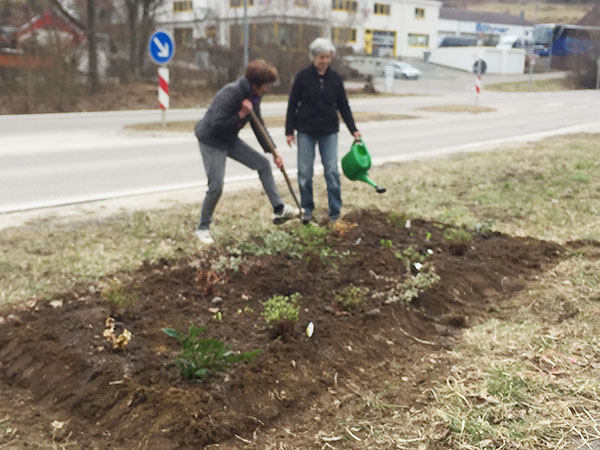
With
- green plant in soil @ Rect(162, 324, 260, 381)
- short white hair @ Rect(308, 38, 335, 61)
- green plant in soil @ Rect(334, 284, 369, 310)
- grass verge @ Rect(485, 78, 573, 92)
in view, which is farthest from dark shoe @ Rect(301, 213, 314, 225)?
grass verge @ Rect(485, 78, 573, 92)

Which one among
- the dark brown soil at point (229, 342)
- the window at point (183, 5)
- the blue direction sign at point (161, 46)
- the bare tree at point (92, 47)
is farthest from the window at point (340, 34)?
the dark brown soil at point (229, 342)

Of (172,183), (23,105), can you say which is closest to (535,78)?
(23,105)

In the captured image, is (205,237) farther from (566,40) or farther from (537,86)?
(566,40)

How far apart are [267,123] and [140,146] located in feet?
20.8

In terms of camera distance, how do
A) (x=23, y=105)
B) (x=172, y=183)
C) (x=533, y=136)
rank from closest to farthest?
(x=172, y=183) < (x=533, y=136) < (x=23, y=105)

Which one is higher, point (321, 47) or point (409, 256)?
point (321, 47)

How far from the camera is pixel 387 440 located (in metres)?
2.93

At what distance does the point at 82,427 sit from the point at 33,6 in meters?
26.4

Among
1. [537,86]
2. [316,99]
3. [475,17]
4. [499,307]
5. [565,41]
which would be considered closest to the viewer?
[499,307]

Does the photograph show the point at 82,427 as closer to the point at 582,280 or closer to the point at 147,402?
the point at 147,402

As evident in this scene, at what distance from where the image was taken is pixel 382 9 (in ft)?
224

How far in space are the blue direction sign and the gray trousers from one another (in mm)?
11675

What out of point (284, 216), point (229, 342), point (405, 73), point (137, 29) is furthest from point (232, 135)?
point (405, 73)

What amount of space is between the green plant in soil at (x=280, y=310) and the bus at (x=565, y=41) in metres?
49.7
